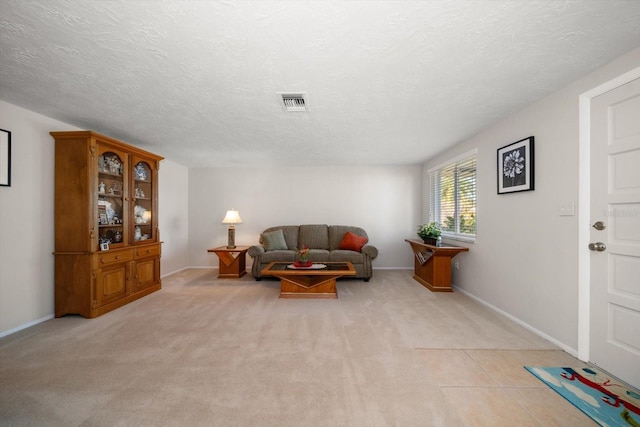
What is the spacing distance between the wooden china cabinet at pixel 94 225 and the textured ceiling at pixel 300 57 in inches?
17.1

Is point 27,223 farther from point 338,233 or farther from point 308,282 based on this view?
point 338,233

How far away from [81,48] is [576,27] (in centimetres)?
311

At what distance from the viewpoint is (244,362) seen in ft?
6.79

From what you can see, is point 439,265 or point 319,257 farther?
point 319,257

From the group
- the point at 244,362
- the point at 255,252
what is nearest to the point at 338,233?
the point at 255,252

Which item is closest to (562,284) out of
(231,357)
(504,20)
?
(504,20)

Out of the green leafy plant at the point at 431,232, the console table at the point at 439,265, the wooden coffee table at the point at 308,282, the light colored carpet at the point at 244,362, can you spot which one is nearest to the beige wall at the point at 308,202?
the green leafy plant at the point at 431,232

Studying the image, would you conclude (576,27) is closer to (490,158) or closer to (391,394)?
(490,158)

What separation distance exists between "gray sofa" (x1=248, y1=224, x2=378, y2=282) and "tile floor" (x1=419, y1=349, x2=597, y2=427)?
8.14ft

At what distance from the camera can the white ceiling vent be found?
2390 millimetres

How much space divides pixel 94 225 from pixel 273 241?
2743 mm

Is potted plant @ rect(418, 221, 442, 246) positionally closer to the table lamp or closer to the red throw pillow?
the red throw pillow

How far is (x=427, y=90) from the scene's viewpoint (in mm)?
2283

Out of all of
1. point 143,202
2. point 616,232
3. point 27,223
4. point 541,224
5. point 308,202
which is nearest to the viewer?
point 616,232
